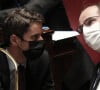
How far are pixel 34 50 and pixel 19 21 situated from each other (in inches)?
6.2

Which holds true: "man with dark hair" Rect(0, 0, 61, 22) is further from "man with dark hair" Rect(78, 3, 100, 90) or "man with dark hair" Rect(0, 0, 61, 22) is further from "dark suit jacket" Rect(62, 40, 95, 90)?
"man with dark hair" Rect(78, 3, 100, 90)

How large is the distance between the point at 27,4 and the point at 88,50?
0.42m

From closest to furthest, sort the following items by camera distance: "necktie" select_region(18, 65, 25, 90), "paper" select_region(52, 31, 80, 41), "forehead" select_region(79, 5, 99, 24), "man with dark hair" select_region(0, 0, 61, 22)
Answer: "forehead" select_region(79, 5, 99, 24) < "necktie" select_region(18, 65, 25, 90) < "paper" select_region(52, 31, 80, 41) < "man with dark hair" select_region(0, 0, 61, 22)

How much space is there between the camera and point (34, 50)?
1.68 m

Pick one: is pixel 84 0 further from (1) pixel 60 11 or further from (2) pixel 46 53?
(2) pixel 46 53

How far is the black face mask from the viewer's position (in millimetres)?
1666

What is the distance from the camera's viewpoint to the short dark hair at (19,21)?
1.68m

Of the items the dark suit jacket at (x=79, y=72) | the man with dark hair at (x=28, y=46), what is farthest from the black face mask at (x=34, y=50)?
the dark suit jacket at (x=79, y=72)

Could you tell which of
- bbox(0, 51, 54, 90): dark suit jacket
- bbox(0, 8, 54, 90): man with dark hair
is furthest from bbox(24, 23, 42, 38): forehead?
bbox(0, 51, 54, 90): dark suit jacket

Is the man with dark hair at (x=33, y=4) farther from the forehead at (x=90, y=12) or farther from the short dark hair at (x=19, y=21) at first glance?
the forehead at (x=90, y=12)

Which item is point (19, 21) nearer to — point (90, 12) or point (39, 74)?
point (39, 74)

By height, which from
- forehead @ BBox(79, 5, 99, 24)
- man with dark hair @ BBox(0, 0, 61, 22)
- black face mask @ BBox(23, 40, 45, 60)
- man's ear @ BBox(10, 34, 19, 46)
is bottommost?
black face mask @ BBox(23, 40, 45, 60)

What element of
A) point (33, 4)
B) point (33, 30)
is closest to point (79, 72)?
point (33, 30)

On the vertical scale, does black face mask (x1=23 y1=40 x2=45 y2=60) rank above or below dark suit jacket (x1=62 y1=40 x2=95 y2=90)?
above
